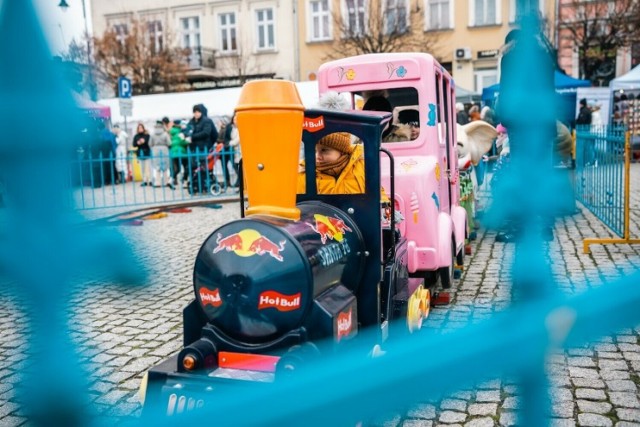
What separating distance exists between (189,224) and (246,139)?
7.38m

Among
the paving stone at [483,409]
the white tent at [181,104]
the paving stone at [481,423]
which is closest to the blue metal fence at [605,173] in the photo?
the paving stone at [483,409]

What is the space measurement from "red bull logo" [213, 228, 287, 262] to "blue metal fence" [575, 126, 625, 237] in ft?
15.9

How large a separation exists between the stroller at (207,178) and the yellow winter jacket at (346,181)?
367 inches

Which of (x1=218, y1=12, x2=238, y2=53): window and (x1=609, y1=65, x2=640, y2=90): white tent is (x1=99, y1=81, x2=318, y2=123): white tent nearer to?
(x1=218, y1=12, x2=238, y2=53): window

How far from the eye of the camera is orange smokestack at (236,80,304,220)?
2.76 m

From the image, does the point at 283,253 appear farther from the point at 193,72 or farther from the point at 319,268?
the point at 193,72

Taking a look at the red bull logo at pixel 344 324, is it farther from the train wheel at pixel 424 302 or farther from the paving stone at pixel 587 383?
the paving stone at pixel 587 383

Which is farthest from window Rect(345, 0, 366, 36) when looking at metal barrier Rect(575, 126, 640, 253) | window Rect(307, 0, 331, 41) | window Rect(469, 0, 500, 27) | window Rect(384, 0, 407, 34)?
window Rect(469, 0, 500, 27)

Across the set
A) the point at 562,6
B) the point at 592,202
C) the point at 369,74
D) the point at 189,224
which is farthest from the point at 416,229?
the point at 189,224

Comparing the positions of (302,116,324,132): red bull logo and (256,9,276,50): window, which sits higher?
(256,9,276,50): window

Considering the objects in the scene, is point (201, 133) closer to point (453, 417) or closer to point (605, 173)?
point (605, 173)

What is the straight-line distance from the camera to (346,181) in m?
3.87

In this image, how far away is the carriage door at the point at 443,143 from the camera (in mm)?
5152

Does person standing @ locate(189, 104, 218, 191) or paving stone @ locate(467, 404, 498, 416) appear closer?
paving stone @ locate(467, 404, 498, 416)
